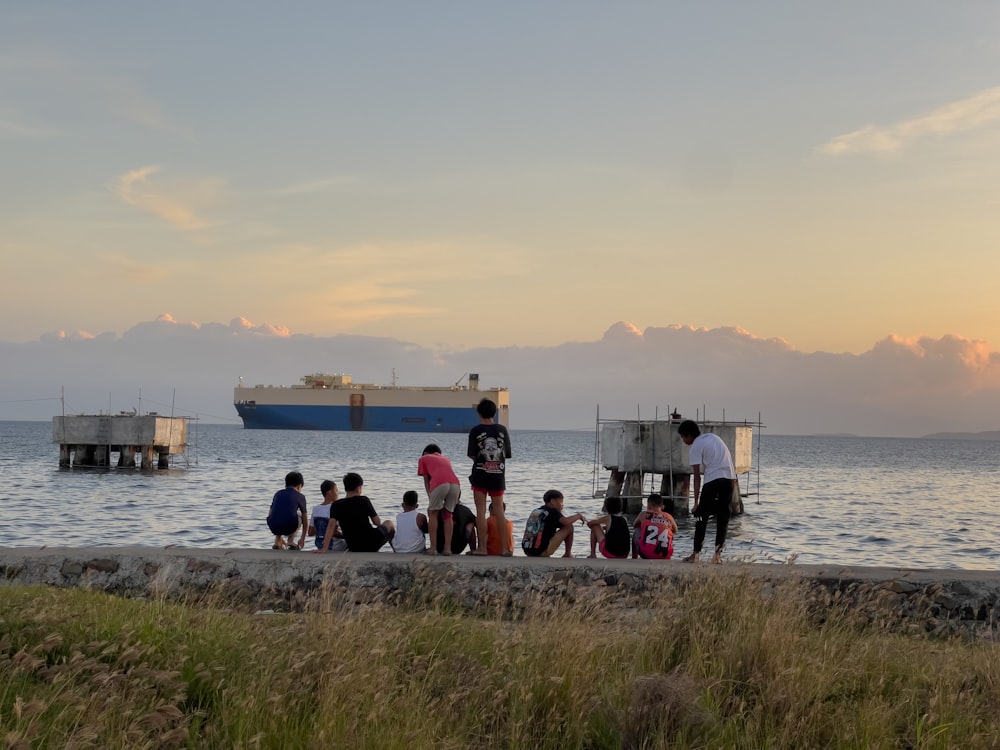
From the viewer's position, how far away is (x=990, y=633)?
7.20 m

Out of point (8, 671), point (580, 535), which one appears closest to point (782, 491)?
point (580, 535)

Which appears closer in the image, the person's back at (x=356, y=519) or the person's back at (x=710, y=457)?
the person's back at (x=356, y=519)

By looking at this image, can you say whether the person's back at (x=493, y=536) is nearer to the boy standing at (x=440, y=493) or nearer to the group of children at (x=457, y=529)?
the group of children at (x=457, y=529)

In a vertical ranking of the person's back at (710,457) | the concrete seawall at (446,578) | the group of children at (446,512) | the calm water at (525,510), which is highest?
the person's back at (710,457)

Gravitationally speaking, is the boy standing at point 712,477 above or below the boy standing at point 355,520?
above

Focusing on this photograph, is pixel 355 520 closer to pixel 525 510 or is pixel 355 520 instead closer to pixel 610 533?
pixel 610 533

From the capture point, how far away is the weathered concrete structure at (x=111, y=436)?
4838 cm

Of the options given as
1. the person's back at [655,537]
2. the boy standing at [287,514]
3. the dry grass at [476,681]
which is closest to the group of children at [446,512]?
the boy standing at [287,514]

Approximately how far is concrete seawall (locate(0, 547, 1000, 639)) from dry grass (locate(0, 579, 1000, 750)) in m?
1.56

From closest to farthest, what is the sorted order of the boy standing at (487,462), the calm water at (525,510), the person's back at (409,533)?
the boy standing at (487,462)
the person's back at (409,533)
the calm water at (525,510)

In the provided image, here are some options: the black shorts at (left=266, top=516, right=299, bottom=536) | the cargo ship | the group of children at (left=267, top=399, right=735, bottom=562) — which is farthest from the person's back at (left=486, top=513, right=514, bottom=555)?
the cargo ship

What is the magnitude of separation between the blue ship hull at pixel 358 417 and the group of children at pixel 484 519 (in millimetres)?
108777

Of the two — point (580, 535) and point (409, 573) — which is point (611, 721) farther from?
point (580, 535)

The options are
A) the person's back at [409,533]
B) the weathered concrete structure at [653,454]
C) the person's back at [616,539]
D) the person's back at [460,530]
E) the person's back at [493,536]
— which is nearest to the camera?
the person's back at [460,530]
